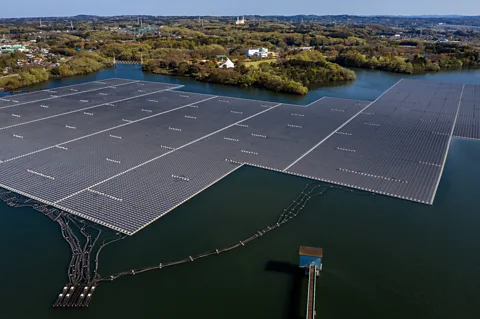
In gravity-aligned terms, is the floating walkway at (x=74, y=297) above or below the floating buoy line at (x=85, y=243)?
below

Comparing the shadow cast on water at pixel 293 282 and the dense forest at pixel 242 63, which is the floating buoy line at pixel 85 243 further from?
the dense forest at pixel 242 63

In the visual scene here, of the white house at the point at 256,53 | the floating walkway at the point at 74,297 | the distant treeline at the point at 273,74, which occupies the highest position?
the white house at the point at 256,53

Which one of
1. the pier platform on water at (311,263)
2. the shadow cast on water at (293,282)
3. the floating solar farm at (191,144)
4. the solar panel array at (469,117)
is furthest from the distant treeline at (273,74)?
the pier platform on water at (311,263)

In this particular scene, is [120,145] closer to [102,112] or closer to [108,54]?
[102,112]

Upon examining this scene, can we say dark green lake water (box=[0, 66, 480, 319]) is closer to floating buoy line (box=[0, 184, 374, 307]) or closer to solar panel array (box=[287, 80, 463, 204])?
floating buoy line (box=[0, 184, 374, 307])

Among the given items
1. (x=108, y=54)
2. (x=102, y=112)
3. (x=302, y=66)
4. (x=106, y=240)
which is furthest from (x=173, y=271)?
(x=108, y=54)

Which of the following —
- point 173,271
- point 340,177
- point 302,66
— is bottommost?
point 173,271
